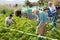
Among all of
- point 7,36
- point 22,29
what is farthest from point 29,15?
point 7,36

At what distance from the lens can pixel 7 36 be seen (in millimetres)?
11297

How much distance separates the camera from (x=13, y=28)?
1284cm

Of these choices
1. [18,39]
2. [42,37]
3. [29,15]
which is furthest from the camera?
[29,15]

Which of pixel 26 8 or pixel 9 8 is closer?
pixel 26 8

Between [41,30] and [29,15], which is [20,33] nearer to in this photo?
[41,30]

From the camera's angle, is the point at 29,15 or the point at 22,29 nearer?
the point at 22,29

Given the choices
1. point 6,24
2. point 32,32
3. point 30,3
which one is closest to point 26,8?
point 30,3

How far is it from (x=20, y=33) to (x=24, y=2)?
885 cm

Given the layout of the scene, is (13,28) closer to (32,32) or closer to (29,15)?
(32,32)

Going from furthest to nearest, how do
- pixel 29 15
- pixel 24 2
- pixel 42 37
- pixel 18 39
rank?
pixel 24 2 → pixel 29 15 → pixel 18 39 → pixel 42 37

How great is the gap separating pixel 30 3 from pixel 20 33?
8.55m

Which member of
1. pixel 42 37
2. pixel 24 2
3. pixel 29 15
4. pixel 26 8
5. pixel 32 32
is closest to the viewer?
pixel 42 37

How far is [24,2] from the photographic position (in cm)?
2030

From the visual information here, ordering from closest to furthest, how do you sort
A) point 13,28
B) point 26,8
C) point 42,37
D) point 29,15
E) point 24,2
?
point 42,37
point 13,28
point 29,15
point 26,8
point 24,2
